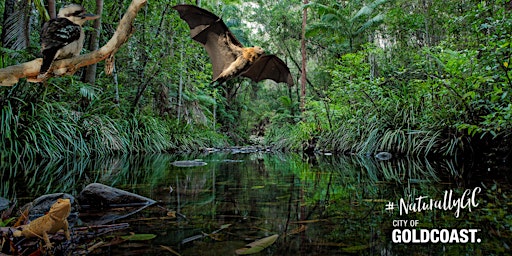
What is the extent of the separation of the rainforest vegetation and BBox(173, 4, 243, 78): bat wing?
72.3 inches

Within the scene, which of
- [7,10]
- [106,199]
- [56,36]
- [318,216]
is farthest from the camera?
[7,10]

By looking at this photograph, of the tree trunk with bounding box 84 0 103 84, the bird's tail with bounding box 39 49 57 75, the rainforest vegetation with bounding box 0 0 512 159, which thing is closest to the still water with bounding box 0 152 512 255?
the bird's tail with bounding box 39 49 57 75

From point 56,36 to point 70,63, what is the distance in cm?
20

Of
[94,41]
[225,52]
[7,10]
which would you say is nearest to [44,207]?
[225,52]

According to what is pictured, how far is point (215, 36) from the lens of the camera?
5742 millimetres

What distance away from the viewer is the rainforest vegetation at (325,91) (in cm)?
496

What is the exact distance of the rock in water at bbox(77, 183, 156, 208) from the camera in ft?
7.09

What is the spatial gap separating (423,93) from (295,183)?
185 inches

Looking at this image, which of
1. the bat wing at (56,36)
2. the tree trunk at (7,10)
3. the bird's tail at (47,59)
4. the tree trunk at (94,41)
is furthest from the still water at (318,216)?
the tree trunk at (94,41)

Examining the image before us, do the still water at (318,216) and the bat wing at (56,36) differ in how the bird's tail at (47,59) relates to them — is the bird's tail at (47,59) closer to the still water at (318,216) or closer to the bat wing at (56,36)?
the bat wing at (56,36)

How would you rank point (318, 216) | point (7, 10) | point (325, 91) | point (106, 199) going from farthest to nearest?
point (325, 91) → point (7, 10) → point (106, 199) → point (318, 216)

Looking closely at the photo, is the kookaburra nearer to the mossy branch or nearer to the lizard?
the mossy branch

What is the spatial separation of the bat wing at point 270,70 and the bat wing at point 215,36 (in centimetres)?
43

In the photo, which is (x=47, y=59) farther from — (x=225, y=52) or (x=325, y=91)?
(x=325, y=91)
